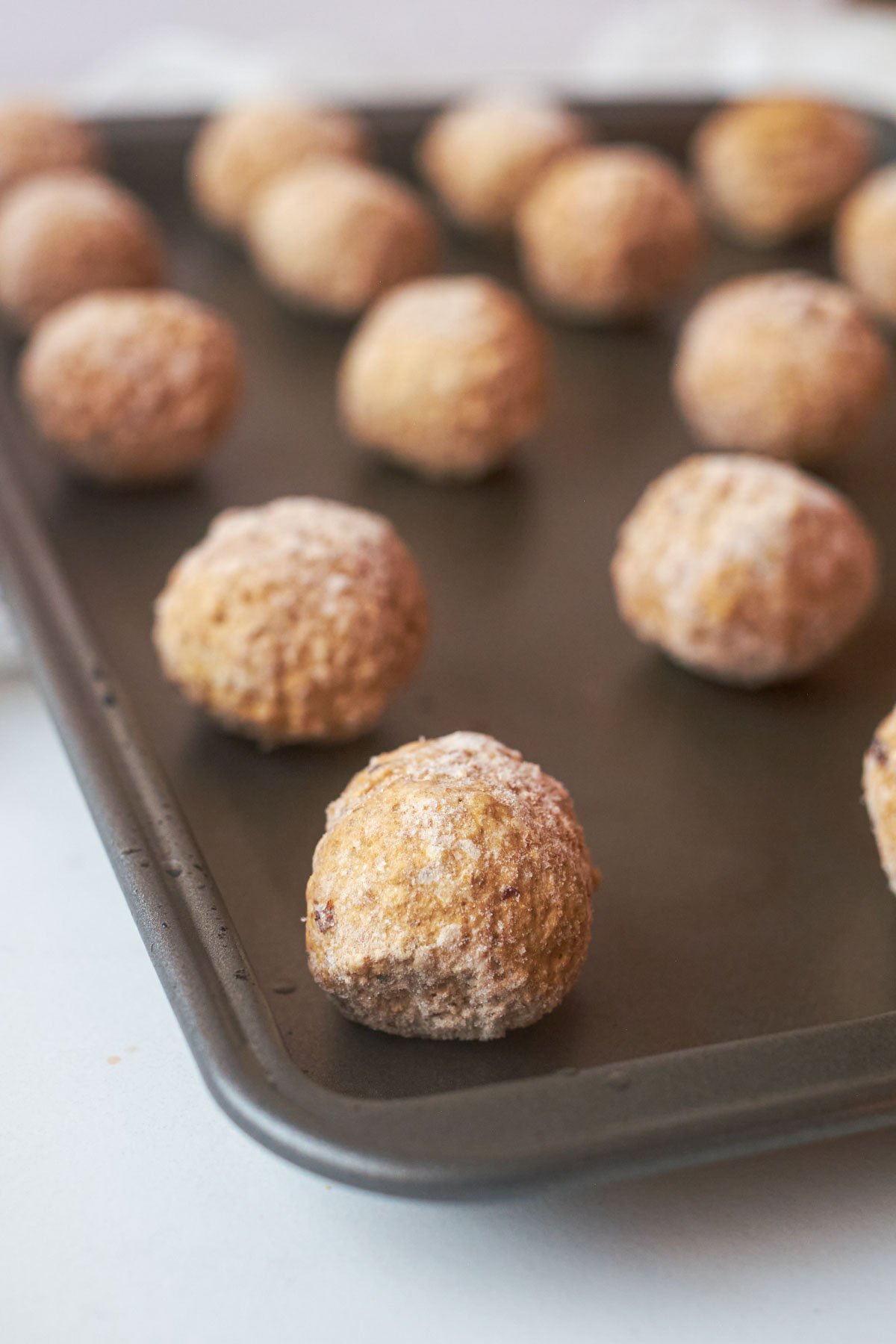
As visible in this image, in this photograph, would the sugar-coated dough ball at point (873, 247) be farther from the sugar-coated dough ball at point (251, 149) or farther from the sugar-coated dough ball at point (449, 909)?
the sugar-coated dough ball at point (449, 909)

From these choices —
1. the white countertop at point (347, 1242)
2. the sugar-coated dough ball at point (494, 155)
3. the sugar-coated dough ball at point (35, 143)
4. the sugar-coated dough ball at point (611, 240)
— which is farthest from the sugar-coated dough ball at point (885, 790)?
the sugar-coated dough ball at point (35, 143)

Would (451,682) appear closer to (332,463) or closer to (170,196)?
(332,463)

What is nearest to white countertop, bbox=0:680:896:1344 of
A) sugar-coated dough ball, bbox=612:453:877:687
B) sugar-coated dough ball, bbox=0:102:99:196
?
sugar-coated dough ball, bbox=612:453:877:687

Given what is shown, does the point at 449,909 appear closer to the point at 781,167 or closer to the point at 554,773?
the point at 554,773

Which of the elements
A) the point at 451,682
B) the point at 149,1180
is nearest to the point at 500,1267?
the point at 149,1180

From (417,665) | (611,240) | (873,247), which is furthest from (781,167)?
(417,665)

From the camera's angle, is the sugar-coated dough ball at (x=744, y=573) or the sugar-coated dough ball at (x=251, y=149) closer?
the sugar-coated dough ball at (x=744, y=573)
